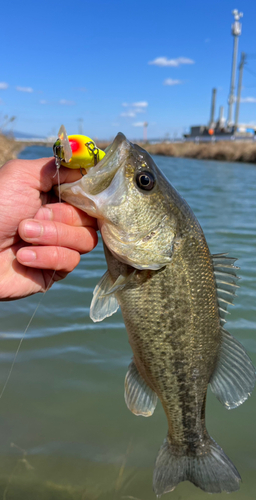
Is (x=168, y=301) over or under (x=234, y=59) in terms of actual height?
under

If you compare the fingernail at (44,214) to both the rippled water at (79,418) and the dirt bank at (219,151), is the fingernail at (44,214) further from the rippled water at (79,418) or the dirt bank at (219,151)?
the dirt bank at (219,151)

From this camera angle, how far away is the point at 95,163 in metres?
2.32

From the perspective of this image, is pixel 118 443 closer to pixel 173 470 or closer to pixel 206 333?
pixel 173 470

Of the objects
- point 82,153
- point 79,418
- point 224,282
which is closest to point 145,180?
point 82,153

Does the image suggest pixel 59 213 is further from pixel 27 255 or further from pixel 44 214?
pixel 27 255

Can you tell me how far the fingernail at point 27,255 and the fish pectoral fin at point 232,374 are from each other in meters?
1.36

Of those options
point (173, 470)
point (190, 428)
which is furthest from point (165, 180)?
point (173, 470)

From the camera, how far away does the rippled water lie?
2.52 meters

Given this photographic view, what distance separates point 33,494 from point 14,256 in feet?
5.25

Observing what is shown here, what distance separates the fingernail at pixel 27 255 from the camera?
2434 millimetres

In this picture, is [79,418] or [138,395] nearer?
[138,395]

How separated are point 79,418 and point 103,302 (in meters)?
1.23

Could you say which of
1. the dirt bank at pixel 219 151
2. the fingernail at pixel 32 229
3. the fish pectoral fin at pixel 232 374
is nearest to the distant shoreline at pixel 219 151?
the dirt bank at pixel 219 151

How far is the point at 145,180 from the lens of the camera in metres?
2.21
